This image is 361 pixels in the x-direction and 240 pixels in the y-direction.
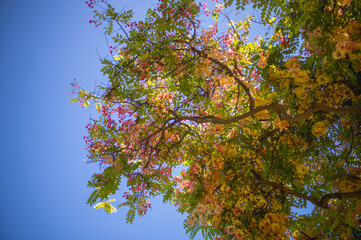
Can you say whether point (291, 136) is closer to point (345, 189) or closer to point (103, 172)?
point (345, 189)

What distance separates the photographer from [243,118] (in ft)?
14.9

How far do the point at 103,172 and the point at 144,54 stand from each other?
97.4 inches

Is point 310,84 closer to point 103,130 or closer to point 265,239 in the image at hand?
point 265,239

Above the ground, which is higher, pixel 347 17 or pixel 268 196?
pixel 347 17

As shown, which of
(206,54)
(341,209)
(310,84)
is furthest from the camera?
(341,209)

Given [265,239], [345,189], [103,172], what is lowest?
[265,239]

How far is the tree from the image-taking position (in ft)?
13.4

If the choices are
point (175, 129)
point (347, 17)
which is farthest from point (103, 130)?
point (347, 17)

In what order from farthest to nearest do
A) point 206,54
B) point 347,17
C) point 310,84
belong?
point 206,54 → point 347,17 → point 310,84

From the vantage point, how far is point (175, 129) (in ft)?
19.3

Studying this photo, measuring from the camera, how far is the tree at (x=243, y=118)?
4098mm

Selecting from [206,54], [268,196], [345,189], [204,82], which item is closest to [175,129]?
[204,82]

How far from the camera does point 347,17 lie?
4.13m

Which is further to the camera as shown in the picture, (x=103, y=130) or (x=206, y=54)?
(x=103, y=130)
